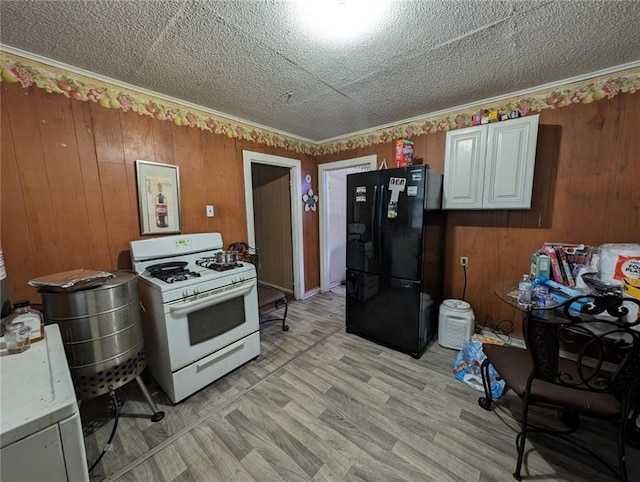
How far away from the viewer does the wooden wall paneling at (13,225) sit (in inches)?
61.9

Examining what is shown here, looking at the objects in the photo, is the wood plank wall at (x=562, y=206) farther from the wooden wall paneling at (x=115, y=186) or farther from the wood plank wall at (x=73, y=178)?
the wooden wall paneling at (x=115, y=186)

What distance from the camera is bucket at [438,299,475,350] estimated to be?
238 centimetres

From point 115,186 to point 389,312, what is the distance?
2.61m

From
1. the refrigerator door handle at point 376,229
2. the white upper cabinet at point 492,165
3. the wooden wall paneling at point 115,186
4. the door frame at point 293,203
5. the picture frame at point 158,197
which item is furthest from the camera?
the door frame at point 293,203

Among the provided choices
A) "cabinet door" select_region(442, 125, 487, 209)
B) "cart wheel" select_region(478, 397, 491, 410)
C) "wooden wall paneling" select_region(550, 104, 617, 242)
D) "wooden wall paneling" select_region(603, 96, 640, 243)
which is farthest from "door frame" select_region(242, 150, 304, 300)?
"wooden wall paneling" select_region(603, 96, 640, 243)

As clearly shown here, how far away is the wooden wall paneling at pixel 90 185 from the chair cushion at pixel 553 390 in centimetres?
291

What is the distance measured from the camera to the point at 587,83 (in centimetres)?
197

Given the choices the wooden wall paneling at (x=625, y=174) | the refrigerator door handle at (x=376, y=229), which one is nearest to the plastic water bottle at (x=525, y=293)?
the wooden wall paneling at (x=625, y=174)

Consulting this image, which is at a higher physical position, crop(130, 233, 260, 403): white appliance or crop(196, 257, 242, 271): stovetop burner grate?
crop(196, 257, 242, 271): stovetop burner grate

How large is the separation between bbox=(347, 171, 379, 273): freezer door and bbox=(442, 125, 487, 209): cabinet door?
0.72m

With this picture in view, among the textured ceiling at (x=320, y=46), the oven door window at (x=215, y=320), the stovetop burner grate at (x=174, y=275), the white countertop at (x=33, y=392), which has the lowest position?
the oven door window at (x=215, y=320)

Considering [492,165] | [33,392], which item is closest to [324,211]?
[492,165]

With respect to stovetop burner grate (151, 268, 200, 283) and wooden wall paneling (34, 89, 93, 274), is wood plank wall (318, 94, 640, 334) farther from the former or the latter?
wooden wall paneling (34, 89, 93, 274)

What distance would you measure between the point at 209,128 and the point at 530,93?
3000mm
